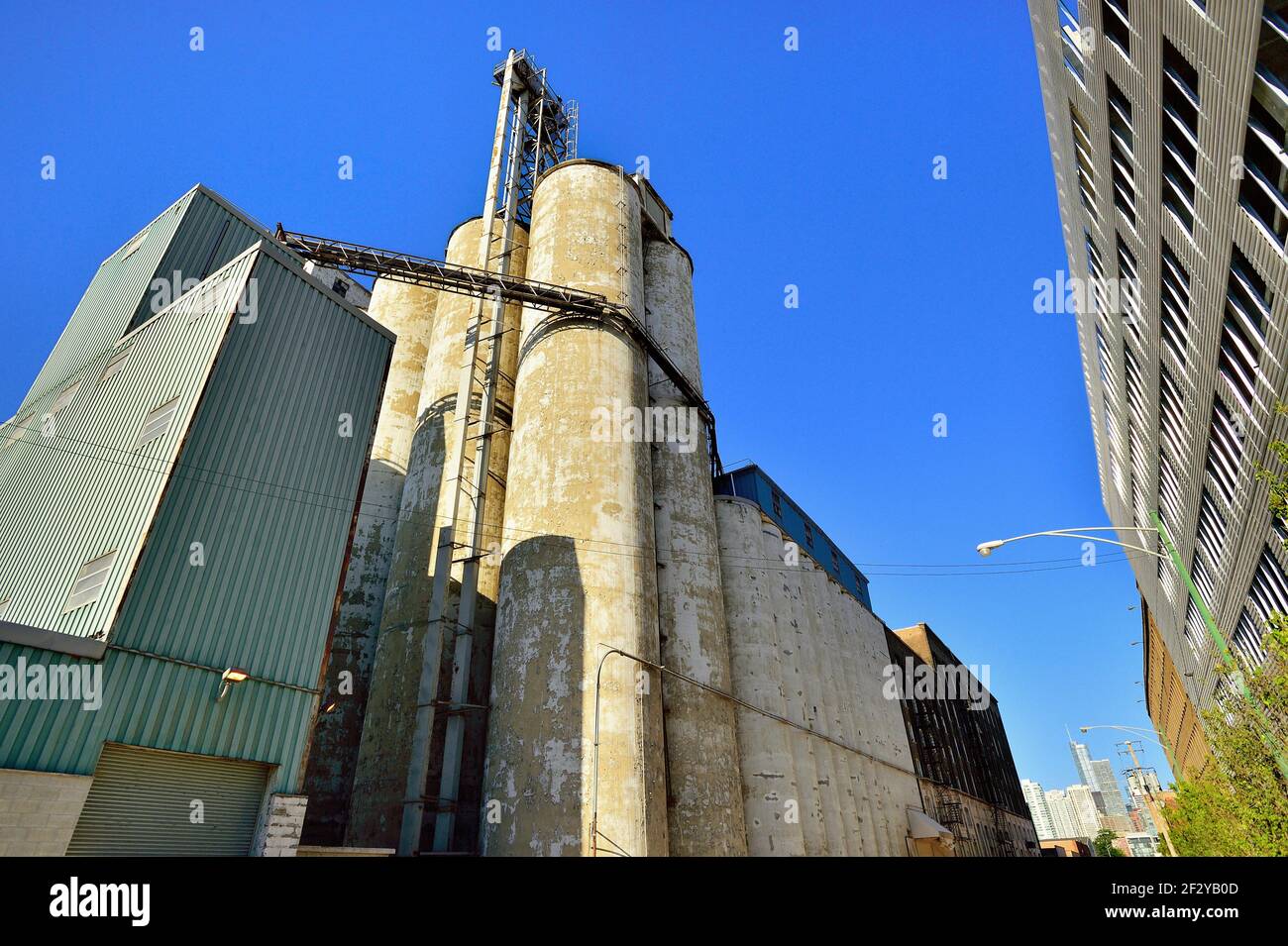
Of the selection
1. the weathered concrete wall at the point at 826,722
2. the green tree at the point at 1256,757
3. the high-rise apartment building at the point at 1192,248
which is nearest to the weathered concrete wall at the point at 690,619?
the weathered concrete wall at the point at 826,722

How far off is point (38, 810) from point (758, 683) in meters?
22.7

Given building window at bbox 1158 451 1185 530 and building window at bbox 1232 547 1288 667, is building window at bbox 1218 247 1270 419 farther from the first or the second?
Answer: building window at bbox 1158 451 1185 530

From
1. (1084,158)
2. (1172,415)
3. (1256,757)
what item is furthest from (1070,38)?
(1256,757)

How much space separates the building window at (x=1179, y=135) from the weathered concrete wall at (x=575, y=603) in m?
17.6

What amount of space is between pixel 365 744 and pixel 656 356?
64.2ft

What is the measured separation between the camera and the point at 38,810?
34.8 ft

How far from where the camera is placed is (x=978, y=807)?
195 feet

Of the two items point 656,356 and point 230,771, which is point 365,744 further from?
point 656,356

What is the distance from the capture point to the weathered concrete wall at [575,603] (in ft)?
63.2

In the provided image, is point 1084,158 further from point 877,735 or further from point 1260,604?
point 877,735

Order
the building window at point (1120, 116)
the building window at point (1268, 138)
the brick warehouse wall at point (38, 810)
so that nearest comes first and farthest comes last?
the brick warehouse wall at point (38, 810) < the building window at point (1268, 138) < the building window at point (1120, 116)

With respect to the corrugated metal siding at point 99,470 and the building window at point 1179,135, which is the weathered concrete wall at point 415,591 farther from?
the building window at point 1179,135
